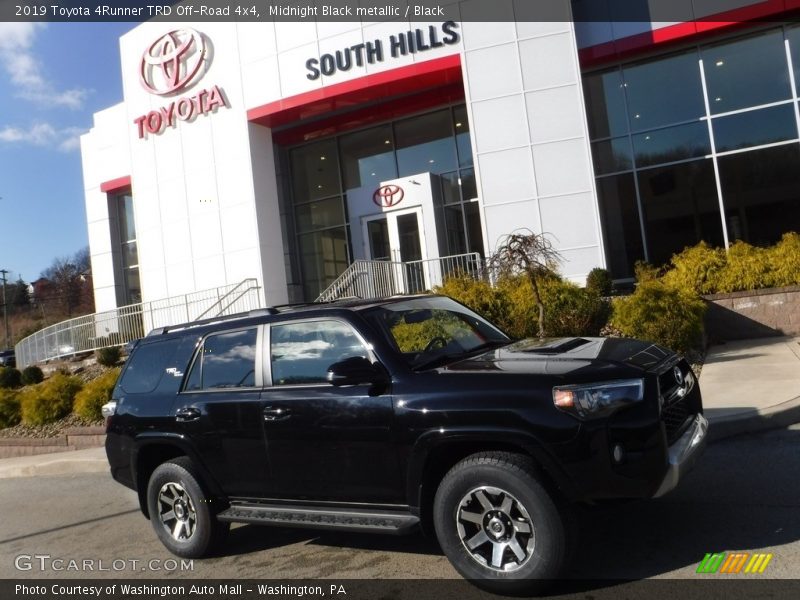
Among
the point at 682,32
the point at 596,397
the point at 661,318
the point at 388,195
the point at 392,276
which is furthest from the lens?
the point at 388,195

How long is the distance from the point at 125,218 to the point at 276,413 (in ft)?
74.5

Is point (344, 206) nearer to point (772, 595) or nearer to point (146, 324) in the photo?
point (146, 324)

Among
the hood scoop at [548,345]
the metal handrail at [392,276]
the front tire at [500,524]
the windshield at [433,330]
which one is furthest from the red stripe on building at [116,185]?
the front tire at [500,524]

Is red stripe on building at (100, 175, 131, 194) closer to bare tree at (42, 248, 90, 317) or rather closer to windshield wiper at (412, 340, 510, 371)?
windshield wiper at (412, 340, 510, 371)

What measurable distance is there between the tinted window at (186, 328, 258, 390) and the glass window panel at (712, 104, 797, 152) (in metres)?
14.6

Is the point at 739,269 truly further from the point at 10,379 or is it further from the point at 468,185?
the point at 10,379

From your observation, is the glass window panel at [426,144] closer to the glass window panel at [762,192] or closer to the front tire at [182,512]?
the glass window panel at [762,192]

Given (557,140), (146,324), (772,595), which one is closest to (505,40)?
(557,140)

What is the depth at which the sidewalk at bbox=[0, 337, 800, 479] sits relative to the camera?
634 cm

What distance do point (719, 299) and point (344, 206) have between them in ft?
38.7

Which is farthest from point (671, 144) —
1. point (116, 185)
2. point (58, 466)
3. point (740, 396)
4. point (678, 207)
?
point (116, 185)

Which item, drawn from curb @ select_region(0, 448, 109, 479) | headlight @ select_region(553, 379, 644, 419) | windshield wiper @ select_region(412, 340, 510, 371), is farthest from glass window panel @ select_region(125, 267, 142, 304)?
headlight @ select_region(553, 379, 644, 419)

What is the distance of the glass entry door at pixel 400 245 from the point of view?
56.6 feet

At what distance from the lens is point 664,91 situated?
1622 centimetres
